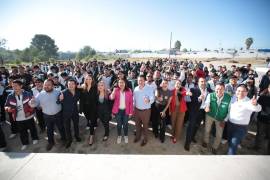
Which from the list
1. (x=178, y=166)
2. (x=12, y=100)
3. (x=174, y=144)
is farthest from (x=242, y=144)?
(x=12, y=100)

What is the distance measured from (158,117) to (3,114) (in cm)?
632

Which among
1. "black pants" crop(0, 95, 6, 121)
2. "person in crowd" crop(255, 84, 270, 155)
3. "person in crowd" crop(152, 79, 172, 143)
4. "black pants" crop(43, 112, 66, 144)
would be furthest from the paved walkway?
"black pants" crop(0, 95, 6, 121)

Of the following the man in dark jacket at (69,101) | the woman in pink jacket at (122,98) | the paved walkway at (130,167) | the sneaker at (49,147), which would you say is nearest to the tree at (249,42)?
the woman in pink jacket at (122,98)

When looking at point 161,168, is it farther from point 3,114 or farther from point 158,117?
point 3,114

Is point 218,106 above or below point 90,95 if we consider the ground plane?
below

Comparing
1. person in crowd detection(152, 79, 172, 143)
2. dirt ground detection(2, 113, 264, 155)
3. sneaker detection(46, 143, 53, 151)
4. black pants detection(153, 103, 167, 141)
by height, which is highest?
person in crowd detection(152, 79, 172, 143)

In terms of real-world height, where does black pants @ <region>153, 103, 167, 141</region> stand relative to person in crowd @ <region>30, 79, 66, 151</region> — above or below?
below

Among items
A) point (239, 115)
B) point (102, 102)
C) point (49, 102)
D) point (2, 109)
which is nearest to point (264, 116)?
point (239, 115)

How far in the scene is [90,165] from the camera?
1.31m

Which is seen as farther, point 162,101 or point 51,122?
point 162,101

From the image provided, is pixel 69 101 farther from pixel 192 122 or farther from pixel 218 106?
pixel 218 106

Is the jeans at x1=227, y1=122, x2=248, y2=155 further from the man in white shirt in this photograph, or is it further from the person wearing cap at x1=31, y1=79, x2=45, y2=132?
the person wearing cap at x1=31, y1=79, x2=45, y2=132

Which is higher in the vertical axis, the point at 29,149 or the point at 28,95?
the point at 28,95

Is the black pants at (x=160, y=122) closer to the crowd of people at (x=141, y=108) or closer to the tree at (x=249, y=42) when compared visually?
the crowd of people at (x=141, y=108)
